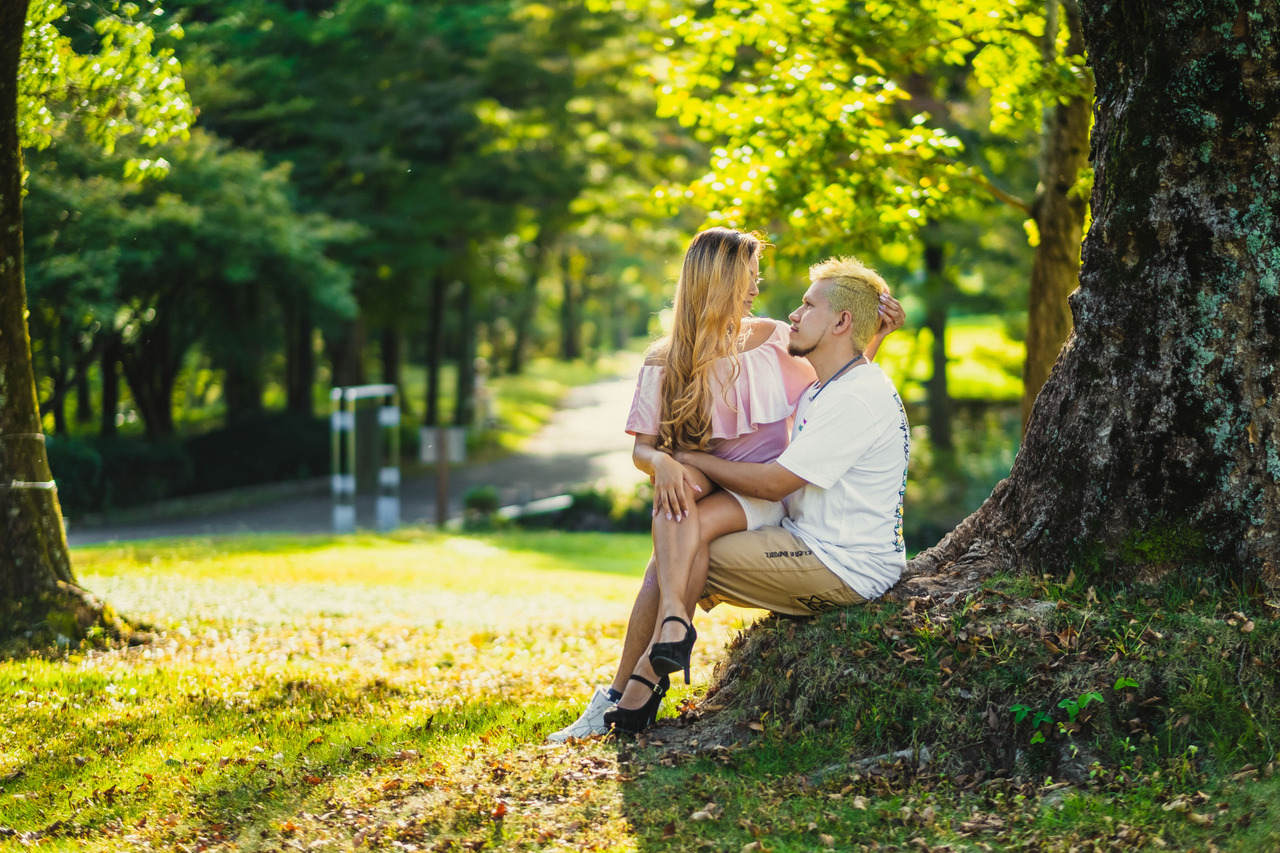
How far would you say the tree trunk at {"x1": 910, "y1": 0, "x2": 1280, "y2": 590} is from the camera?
4031 mm

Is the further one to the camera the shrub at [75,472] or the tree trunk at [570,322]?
the tree trunk at [570,322]

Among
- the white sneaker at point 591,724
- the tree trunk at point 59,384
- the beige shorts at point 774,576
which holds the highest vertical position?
the tree trunk at point 59,384

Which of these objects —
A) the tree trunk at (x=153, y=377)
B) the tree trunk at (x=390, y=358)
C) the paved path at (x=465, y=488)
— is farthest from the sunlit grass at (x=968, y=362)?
the tree trunk at (x=153, y=377)

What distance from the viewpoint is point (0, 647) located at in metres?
6.08

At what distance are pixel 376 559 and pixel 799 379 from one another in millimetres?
9093

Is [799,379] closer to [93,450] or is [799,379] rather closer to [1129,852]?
[1129,852]

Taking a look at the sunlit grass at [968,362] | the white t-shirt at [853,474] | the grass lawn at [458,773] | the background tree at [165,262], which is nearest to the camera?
the grass lawn at [458,773]

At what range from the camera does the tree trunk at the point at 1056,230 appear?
25.3 feet

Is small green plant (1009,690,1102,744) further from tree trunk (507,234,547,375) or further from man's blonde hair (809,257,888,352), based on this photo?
tree trunk (507,234,547,375)

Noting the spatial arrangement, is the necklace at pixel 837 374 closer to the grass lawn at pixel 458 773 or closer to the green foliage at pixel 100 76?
the grass lawn at pixel 458 773

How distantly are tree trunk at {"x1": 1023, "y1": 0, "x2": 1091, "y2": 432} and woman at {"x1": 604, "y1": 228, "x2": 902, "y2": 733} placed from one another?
363 cm

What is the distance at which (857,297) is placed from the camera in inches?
181

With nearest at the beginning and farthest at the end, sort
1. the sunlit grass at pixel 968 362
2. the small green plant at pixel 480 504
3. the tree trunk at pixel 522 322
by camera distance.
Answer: the small green plant at pixel 480 504 < the sunlit grass at pixel 968 362 < the tree trunk at pixel 522 322

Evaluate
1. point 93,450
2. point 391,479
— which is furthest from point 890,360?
point 93,450
